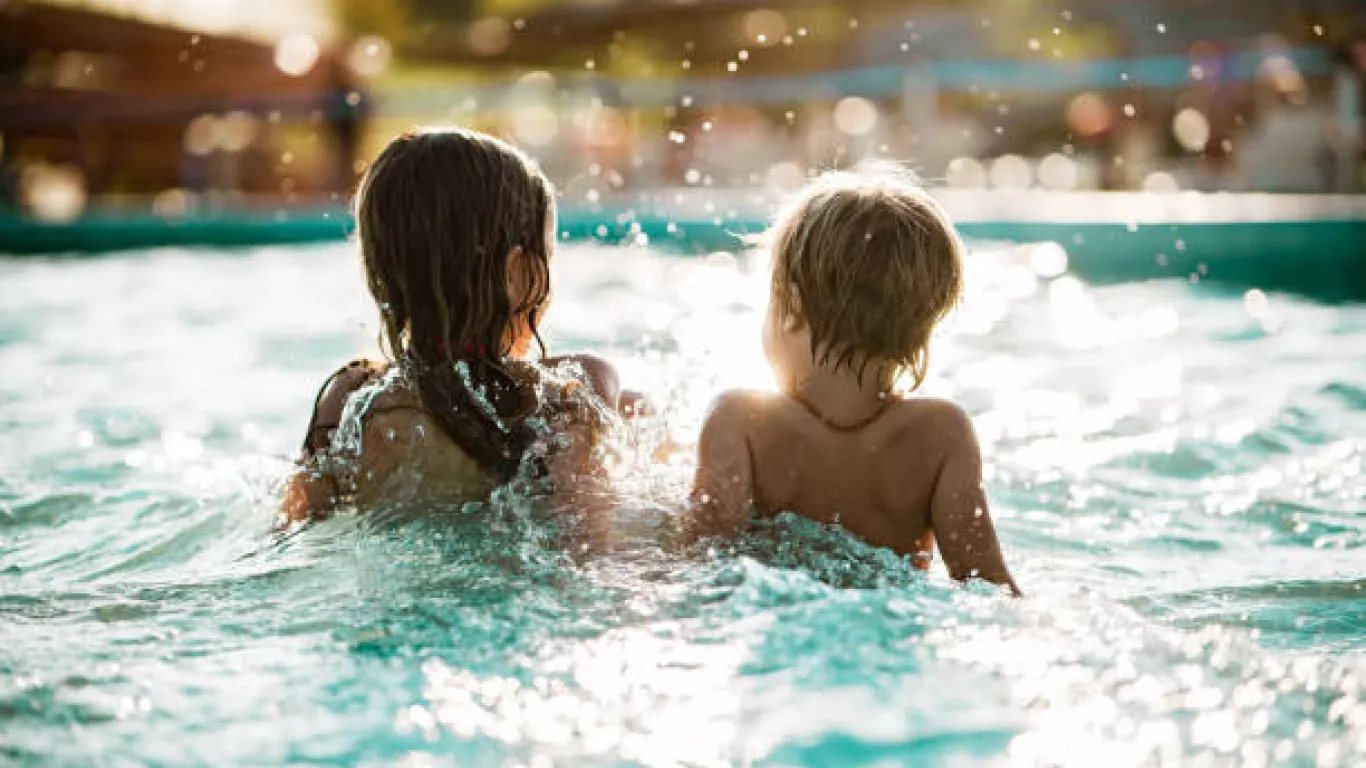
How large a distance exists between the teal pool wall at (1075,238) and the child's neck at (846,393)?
12.6 ft

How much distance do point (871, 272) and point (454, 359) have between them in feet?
2.28

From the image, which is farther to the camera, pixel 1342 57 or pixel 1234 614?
pixel 1342 57

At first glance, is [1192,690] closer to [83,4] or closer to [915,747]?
[915,747]

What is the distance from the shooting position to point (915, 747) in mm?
1521

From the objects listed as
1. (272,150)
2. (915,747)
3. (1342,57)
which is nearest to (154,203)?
(272,150)

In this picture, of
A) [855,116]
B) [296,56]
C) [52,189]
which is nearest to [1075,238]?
[855,116]

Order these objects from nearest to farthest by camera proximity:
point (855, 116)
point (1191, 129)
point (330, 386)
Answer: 1. point (330, 386)
2. point (1191, 129)
3. point (855, 116)

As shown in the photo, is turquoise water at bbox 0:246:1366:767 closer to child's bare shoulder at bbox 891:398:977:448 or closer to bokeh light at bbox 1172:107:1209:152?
child's bare shoulder at bbox 891:398:977:448

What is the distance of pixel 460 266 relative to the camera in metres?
2.27

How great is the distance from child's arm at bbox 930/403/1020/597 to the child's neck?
117 millimetres

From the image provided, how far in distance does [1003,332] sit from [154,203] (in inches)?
346

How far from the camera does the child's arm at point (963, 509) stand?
2.18 m

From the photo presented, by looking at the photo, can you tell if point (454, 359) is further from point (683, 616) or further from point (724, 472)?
point (683, 616)

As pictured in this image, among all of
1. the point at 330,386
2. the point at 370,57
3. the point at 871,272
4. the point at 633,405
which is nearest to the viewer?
the point at 871,272
